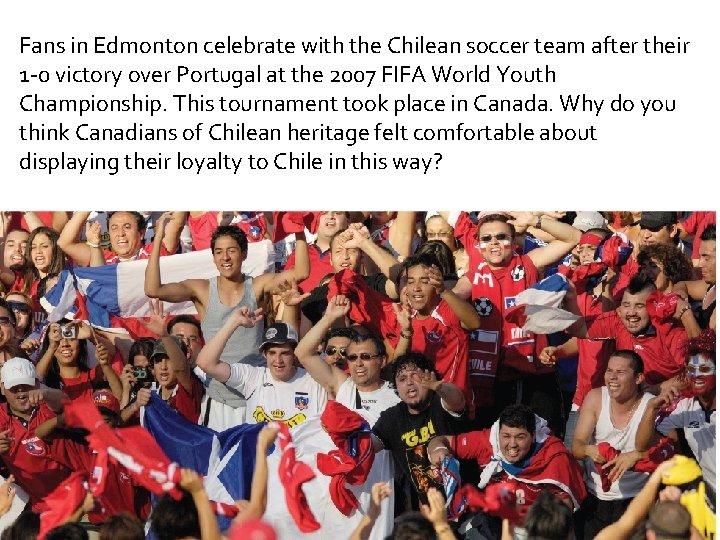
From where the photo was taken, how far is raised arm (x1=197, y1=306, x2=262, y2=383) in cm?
902

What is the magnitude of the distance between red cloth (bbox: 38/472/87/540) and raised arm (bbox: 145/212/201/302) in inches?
52.7

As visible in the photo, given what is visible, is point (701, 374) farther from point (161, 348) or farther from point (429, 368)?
point (161, 348)

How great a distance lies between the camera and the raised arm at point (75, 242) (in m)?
10.2

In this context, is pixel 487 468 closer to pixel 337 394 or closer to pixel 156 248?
pixel 337 394

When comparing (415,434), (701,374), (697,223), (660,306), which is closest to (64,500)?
(415,434)

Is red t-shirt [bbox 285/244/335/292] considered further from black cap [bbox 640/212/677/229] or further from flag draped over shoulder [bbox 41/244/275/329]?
black cap [bbox 640/212/677/229]

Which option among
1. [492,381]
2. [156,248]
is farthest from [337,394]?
[156,248]

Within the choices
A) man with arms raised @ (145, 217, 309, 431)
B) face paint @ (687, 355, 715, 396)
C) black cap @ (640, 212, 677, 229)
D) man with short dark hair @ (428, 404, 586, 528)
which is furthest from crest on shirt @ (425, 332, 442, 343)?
black cap @ (640, 212, 677, 229)

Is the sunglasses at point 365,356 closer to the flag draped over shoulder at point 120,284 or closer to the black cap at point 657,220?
the flag draped over shoulder at point 120,284

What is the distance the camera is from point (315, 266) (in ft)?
32.0

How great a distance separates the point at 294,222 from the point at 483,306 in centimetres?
140

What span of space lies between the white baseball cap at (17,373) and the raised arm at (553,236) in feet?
10.2
